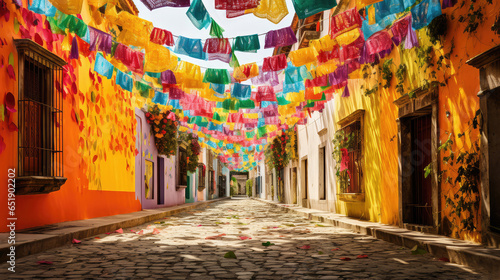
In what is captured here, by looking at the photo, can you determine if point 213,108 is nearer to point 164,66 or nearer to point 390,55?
point 164,66

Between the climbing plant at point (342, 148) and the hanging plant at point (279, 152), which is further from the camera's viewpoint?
the hanging plant at point (279, 152)

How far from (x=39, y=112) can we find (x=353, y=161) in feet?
26.0

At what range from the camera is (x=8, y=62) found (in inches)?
261

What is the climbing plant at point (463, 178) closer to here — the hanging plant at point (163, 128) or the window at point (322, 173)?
the window at point (322, 173)

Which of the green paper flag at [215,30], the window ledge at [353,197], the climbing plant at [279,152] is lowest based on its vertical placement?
the window ledge at [353,197]

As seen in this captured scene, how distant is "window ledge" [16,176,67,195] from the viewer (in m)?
6.67

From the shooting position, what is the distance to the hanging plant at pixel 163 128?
16.1 m

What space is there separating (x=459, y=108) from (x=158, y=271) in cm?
465

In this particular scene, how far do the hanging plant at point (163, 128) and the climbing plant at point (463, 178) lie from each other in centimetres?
1161

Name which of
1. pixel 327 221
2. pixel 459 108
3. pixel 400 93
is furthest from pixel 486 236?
pixel 327 221

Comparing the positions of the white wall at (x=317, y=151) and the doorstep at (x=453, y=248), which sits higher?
the white wall at (x=317, y=151)

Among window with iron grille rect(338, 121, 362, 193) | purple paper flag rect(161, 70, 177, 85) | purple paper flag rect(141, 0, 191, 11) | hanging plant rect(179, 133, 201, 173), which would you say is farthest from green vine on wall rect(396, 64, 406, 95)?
hanging plant rect(179, 133, 201, 173)

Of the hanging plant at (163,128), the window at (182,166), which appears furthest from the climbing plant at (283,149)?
the hanging plant at (163,128)

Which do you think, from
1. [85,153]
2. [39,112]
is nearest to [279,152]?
[85,153]
